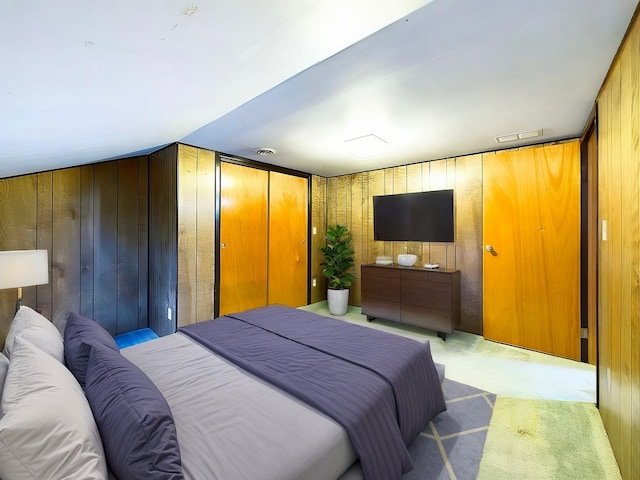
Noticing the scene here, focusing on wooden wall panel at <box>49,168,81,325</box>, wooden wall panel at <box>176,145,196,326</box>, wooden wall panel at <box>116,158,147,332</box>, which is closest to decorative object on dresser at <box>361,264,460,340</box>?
wooden wall panel at <box>176,145,196,326</box>

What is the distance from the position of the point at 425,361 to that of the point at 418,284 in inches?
73.8

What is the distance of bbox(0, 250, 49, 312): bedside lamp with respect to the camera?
6.32ft

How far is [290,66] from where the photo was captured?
4.97 feet

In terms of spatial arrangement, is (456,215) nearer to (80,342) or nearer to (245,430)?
(245,430)

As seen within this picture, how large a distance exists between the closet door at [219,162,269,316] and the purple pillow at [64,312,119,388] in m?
1.99

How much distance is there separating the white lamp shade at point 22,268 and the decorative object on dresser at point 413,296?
3.32 m

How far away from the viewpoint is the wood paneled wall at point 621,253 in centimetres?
129

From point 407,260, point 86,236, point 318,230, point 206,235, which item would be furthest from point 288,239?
point 86,236

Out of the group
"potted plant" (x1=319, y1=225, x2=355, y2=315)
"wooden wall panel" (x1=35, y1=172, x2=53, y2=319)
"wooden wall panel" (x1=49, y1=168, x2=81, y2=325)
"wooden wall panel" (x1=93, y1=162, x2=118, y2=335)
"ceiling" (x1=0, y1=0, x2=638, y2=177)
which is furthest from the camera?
"potted plant" (x1=319, y1=225, x2=355, y2=315)

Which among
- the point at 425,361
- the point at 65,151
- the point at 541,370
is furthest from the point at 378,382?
the point at 65,151

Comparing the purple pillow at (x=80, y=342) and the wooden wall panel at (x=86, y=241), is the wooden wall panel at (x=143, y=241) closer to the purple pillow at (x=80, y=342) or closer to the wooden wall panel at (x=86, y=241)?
the wooden wall panel at (x=86, y=241)

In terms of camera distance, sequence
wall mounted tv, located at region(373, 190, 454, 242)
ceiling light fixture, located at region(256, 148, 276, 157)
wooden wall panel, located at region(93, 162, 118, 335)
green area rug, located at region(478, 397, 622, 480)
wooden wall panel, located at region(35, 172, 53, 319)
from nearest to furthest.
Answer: green area rug, located at region(478, 397, 622, 480), wooden wall panel, located at region(35, 172, 53, 319), wooden wall panel, located at region(93, 162, 118, 335), ceiling light fixture, located at region(256, 148, 276, 157), wall mounted tv, located at region(373, 190, 454, 242)

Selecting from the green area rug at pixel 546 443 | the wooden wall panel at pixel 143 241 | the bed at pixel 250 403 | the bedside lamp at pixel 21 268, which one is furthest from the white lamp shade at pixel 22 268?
the green area rug at pixel 546 443

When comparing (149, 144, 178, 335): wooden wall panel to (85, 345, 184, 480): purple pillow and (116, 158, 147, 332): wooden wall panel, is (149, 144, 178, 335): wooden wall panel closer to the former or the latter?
(116, 158, 147, 332): wooden wall panel
